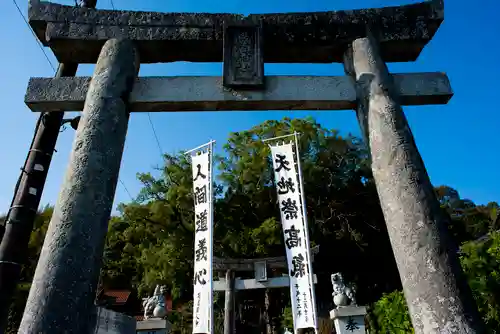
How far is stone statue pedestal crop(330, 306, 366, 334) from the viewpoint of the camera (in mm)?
8141

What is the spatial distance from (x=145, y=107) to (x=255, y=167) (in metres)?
14.3

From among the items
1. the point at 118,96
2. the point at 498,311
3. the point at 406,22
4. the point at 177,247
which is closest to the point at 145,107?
the point at 118,96

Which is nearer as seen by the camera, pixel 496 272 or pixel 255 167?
pixel 496 272

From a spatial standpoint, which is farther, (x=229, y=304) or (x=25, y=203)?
(x=229, y=304)

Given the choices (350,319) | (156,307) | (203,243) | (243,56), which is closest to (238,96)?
(243,56)

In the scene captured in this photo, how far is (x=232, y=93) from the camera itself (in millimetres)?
4660

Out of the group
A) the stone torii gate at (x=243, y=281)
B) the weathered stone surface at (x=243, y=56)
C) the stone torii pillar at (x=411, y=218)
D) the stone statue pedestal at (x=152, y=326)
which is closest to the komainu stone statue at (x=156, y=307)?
the stone statue pedestal at (x=152, y=326)

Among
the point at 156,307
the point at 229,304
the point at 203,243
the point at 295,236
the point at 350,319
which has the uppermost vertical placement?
the point at 295,236

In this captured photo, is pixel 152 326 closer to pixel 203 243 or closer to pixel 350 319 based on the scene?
pixel 203 243

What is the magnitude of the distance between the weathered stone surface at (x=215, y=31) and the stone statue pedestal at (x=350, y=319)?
5.28 meters

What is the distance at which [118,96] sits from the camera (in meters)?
4.38

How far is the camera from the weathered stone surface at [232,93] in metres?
4.56

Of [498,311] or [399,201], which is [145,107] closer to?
[399,201]

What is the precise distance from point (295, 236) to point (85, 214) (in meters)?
5.25
